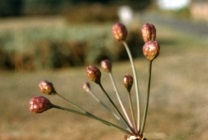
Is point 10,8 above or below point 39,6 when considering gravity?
below

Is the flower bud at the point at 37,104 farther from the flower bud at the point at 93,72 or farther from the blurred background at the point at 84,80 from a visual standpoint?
the blurred background at the point at 84,80

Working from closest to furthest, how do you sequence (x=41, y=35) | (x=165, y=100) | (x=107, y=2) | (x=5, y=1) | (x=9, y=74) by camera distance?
(x=165, y=100), (x=9, y=74), (x=41, y=35), (x=5, y=1), (x=107, y=2)

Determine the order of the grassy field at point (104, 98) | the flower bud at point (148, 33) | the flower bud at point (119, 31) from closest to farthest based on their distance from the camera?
the flower bud at point (148, 33) → the flower bud at point (119, 31) → the grassy field at point (104, 98)

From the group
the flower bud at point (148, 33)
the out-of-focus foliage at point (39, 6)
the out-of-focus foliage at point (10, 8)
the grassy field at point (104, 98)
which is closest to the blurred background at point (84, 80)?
the grassy field at point (104, 98)

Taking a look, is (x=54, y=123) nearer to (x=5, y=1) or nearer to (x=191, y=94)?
(x=191, y=94)

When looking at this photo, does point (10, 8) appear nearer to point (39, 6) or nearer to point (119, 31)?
point (39, 6)

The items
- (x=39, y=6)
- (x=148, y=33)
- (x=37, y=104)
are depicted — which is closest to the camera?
(x=37, y=104)

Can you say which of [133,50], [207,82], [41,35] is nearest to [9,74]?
[41,35]

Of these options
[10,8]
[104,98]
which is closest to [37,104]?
[104,98]
